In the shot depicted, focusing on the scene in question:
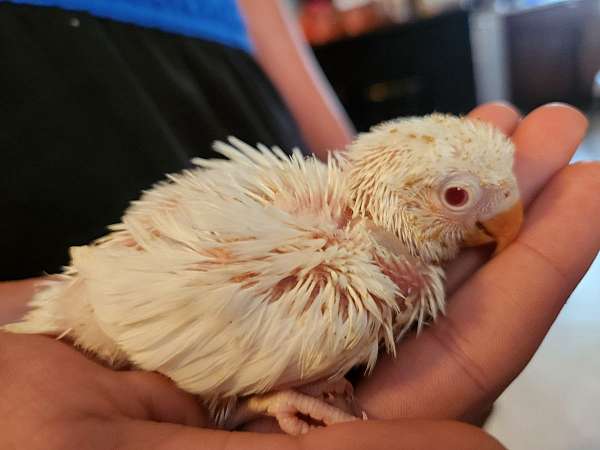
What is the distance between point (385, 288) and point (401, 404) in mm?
99

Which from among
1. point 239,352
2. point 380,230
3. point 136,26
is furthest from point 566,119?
point 136,26

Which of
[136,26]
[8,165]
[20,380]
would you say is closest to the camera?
[20,380]

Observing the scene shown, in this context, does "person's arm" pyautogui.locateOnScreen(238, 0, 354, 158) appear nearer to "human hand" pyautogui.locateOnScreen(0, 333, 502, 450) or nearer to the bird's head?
the bird's head

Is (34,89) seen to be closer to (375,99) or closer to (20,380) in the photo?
(20,380)

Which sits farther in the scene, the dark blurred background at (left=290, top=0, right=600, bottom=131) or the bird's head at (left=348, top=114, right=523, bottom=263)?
the dark blurred background at (left=290, top=0, right=600, bottom=131)

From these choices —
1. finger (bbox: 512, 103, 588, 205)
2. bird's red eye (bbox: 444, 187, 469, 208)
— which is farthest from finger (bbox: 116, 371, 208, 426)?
finger (bbox: 512, 103, 588, 205)

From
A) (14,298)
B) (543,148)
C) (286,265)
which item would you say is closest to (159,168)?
(14,298)

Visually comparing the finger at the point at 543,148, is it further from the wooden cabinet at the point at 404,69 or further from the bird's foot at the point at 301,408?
the wooden cabinet at the point at 404,69

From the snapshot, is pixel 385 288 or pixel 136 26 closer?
pixel 385 288

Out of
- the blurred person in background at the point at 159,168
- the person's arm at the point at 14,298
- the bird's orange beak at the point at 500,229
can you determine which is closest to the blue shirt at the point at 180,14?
the blurred person in background at the point at 159,168

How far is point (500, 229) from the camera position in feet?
1.49

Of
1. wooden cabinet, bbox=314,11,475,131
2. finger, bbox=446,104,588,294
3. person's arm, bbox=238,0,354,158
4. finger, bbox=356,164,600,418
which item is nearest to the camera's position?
finger, bbox=356,164,600,418

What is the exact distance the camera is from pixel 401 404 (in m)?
0.39

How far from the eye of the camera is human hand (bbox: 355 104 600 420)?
396mm
